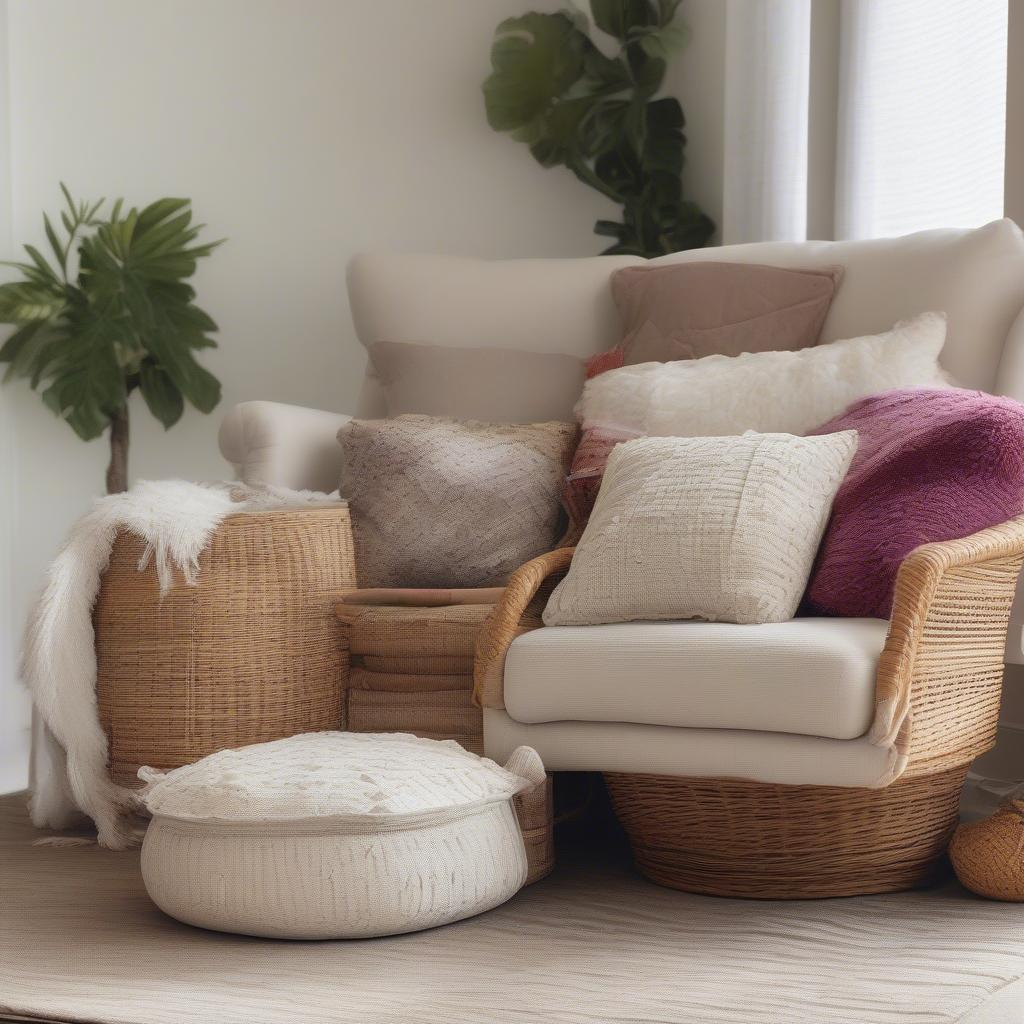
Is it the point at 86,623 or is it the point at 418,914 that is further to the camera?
the point at 86,623

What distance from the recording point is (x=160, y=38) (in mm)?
4016

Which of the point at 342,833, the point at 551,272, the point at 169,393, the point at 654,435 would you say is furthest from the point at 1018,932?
the point at 169,393

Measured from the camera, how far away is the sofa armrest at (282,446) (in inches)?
Result: 101

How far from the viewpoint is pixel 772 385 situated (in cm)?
231

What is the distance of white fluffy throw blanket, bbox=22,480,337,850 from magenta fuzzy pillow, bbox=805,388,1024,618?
3.33 feet

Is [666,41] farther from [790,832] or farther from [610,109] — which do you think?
[790,832]

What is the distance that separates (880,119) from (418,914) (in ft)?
8.03

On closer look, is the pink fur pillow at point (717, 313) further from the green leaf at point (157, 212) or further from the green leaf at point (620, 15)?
the green leaf at point (157, 212)

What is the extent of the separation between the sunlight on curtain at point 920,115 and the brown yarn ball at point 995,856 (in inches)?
66.1

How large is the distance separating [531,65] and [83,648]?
2190mm

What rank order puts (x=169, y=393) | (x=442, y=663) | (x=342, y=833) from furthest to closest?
(x=169, y=393), (x=442, y=663), (x=342, y=833)

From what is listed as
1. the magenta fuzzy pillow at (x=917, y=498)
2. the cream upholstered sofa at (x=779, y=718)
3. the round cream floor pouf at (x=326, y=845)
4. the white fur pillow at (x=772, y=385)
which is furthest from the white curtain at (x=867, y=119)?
the round cream floor pouf at (x=326, y=845)

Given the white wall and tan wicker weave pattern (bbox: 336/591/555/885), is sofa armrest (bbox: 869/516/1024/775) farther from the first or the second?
the white wall

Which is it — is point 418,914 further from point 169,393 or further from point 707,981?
point 169,393
